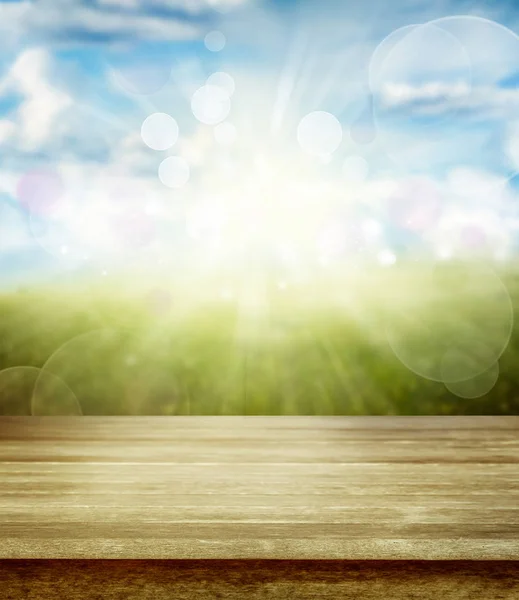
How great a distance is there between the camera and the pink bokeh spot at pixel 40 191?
3916 millimetres

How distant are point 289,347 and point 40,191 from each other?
1531 mm

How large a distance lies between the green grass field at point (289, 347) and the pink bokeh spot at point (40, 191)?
1.44ft

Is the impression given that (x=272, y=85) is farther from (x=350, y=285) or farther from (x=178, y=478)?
(x=178, y=478)

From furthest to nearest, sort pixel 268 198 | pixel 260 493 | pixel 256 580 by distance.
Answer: pixel 268 198 < pixel 260 493 < pixel 256 580

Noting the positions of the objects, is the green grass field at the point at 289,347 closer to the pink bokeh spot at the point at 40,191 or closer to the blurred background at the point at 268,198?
the blurred background at the point at 268,198

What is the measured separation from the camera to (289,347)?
154 inches

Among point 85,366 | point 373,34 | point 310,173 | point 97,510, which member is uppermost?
point 373,34

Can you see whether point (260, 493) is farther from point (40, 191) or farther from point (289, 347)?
point (40, 191)

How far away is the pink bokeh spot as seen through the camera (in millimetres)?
3916

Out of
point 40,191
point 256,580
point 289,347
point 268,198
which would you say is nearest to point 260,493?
point 256,580

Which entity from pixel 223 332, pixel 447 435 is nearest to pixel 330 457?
pixel 447 435

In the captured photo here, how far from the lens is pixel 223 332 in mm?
3953

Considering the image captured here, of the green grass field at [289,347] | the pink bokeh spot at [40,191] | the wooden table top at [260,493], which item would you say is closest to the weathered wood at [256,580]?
the wooden table top at [260,493]

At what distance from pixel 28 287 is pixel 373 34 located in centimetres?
222
